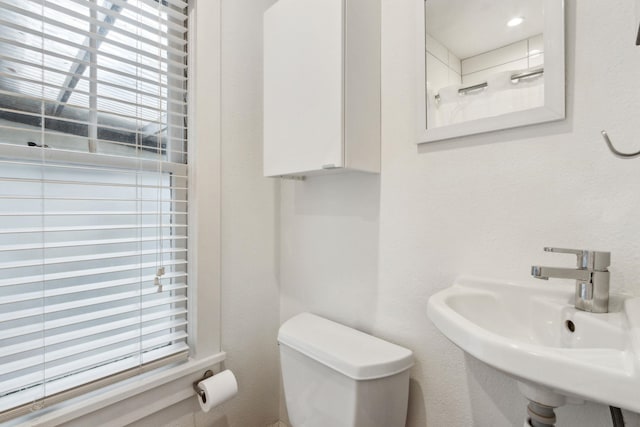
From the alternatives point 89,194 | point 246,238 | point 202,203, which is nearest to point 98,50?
point 89,194

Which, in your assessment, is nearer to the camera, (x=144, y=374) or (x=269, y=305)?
(x=144, y=374)

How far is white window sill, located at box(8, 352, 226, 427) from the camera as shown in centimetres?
79

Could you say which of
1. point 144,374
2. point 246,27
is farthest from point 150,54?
point 144,374

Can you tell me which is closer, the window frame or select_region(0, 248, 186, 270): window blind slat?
select_region(0, 248, 186, 270): window blind slat

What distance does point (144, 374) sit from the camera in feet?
3.18

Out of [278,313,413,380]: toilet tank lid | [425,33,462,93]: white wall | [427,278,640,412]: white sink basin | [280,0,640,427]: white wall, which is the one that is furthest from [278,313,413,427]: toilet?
[425,33,462,93]: white wall

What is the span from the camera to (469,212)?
84 cm

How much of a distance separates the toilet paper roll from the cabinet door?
29.8 inches

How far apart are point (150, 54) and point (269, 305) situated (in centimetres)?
107

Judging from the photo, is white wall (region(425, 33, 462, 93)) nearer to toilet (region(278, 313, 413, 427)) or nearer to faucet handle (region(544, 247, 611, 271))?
faucet handle (region(544, 247, 611, 271))

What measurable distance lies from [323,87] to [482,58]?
457 mm

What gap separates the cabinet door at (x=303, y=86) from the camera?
35.3 inches

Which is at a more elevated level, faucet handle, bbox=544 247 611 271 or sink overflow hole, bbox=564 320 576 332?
faucet handle, bbox=544 247 611 271

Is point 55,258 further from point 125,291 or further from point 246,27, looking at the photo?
point 246,27
